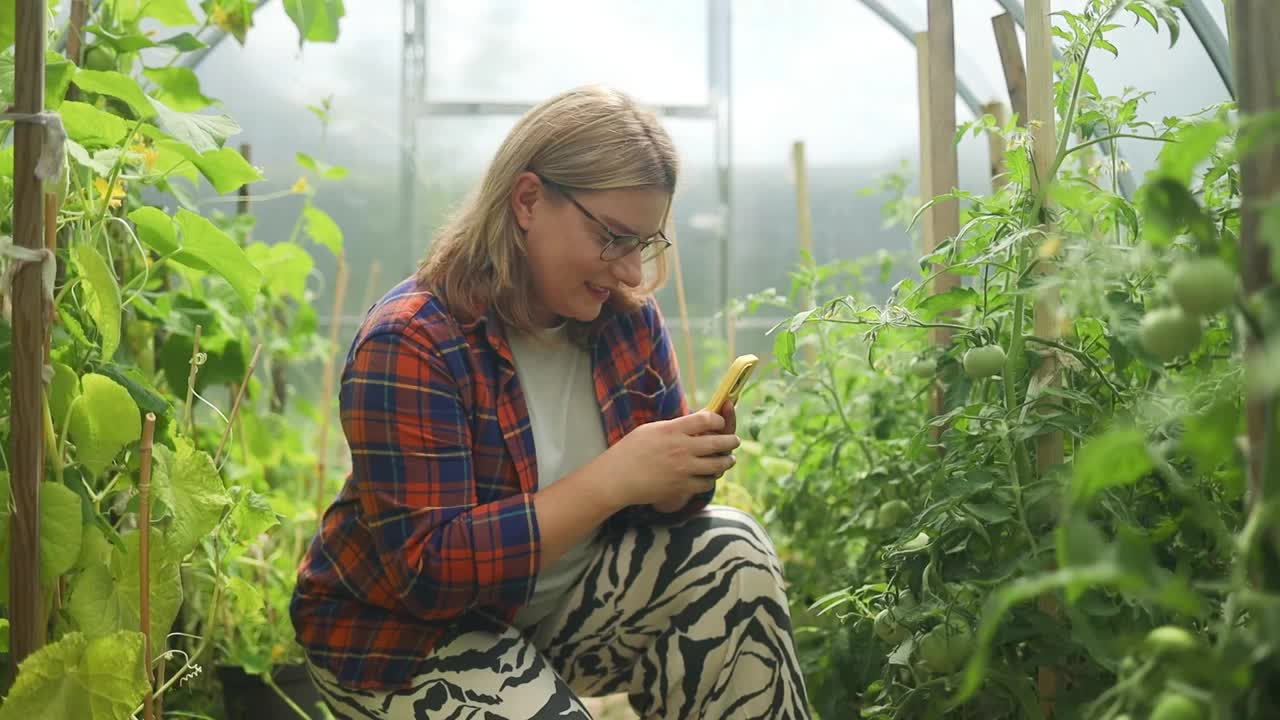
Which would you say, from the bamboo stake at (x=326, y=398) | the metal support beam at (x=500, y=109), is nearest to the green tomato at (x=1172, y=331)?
the bamboo stake at (x=326, y=398)

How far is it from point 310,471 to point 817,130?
5.17 ft

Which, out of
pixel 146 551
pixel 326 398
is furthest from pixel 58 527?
pixel 326 398

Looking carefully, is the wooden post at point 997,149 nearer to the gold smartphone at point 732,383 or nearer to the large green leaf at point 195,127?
the gold smartphone at point 732,383

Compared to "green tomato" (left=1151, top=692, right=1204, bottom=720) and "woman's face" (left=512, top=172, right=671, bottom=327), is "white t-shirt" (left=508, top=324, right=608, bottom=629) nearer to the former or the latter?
"woman's face" (left=512, top=172, right=671, bottom=327)

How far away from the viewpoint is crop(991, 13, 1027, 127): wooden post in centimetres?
149

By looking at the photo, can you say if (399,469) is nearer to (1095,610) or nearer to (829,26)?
(1095,610)

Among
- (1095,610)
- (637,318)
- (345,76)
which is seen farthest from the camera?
(345,76)

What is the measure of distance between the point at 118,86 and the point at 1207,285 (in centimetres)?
96

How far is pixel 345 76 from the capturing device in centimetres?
296

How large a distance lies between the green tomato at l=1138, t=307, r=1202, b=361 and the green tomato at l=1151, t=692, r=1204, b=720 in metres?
0.16

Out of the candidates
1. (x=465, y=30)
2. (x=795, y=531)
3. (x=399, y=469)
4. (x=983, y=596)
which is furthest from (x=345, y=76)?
(x=983, y=596)

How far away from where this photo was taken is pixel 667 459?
3.87 ft

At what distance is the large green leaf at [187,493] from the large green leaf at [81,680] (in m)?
0.13

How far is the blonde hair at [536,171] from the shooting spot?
4.09ft
